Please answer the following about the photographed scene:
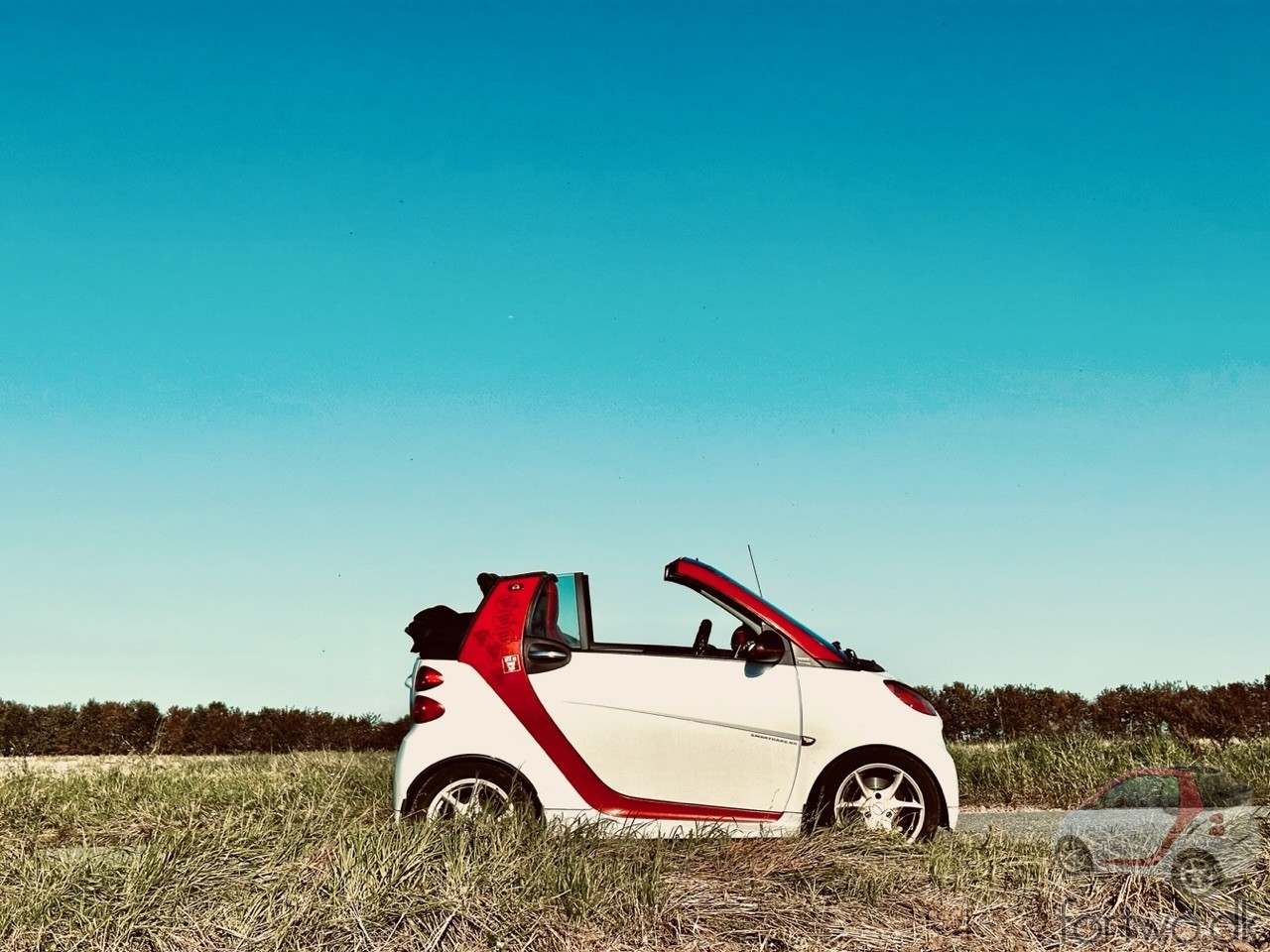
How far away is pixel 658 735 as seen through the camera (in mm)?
6414

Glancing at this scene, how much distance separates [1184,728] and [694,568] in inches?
589

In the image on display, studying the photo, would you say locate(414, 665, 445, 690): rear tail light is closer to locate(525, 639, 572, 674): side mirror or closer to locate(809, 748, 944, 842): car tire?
locate(525, 639, 572, 674): side mirror

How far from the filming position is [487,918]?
16.4 feet

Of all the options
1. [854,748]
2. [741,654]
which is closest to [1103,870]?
[854,748]

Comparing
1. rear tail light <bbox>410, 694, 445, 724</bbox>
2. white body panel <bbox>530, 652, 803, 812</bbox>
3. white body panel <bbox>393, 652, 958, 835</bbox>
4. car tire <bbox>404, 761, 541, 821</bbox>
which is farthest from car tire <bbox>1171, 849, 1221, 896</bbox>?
rear tail light <bbox>410, 694, 445, 724</bbox>

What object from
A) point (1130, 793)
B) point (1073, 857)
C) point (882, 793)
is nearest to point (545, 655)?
point (882, 793)

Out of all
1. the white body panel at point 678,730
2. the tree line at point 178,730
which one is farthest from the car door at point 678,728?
the tree line at point 178,730

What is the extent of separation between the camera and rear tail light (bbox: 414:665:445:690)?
654 centimetres

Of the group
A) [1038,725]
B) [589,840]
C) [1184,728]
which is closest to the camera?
[589,840]

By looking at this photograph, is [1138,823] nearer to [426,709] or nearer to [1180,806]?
[1180,806]

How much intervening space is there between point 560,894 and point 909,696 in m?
2.65

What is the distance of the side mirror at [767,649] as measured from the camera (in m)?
6.52

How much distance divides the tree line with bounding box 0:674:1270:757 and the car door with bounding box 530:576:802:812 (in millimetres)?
12160

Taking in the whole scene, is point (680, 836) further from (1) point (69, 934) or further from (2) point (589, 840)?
(1) point (69, 934)
